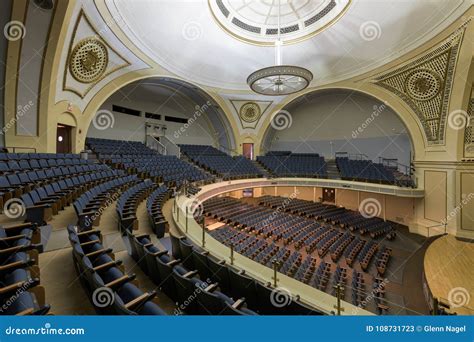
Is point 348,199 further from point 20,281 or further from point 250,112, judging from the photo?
point 20,281

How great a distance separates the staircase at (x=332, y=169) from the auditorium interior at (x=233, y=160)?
0.21ft

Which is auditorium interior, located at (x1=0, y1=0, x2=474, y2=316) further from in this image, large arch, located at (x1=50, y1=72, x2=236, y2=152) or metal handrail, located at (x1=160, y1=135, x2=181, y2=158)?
metal handrail, located at (x1=160, y1=135, x2=181, y2=158)

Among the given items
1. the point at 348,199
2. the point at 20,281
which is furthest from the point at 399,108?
the point at 20,281

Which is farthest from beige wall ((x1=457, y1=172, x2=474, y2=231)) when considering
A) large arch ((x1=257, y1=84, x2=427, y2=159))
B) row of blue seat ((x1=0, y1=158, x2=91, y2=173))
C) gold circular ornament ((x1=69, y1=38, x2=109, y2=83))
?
gold circular ornament ((x1=69, y1=38, x2=109, y2=83))

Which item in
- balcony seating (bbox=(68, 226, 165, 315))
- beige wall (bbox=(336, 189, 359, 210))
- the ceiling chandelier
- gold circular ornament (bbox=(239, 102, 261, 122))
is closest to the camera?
balcony seating (bbox=(68, 226, 165, 315))

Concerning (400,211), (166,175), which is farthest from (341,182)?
(166,175)

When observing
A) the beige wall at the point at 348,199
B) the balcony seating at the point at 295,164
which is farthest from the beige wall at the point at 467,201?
the balcony seating at the point at 295,164

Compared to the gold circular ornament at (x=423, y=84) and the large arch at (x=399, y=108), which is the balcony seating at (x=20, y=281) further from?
the large arch at (x=399, y=108)

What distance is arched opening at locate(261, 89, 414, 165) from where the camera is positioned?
731 centimetres

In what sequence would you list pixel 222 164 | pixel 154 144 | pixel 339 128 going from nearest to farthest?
pixel 222 164
pixel 154 144
pixel 339 128

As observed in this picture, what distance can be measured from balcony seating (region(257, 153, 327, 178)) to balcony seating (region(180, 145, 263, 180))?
73 centimetres

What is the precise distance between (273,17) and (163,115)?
196 inches

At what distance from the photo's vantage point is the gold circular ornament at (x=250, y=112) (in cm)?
879

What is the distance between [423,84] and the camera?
5238 millimetres
